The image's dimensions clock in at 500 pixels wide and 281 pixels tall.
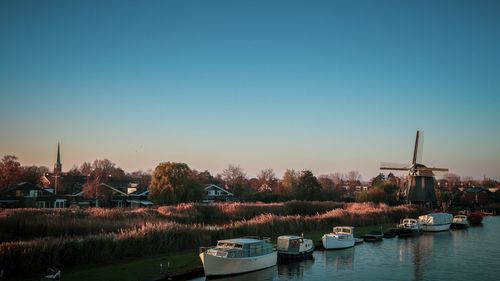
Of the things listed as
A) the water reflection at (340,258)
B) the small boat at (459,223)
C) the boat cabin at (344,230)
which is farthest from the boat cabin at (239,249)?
the small boat at (459,223)

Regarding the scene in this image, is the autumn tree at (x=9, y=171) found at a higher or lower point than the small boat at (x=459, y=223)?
higher

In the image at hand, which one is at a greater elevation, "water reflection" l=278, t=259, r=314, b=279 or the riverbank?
the riverbank

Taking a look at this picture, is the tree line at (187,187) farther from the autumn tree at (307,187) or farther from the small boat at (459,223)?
the small boat at (459,223)

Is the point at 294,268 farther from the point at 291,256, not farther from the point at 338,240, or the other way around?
the point at 338,240

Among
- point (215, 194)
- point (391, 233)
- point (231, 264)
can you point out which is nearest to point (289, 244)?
point (231, 264)

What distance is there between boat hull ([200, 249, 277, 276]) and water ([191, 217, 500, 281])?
1.67 ft

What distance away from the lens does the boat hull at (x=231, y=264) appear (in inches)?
1324

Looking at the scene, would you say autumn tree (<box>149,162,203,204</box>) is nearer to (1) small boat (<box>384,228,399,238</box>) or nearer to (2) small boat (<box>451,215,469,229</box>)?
(1) small boat (<box>384,228,399,238</box>)

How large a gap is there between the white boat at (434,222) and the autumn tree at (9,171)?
99.4 m

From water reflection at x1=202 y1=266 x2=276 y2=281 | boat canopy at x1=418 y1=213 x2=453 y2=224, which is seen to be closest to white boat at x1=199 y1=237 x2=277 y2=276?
water reflection at x1=202 y1=266 x2=276 y2=281

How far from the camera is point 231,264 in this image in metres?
35.2

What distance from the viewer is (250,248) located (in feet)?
121

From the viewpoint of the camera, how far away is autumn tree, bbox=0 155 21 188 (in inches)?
4562

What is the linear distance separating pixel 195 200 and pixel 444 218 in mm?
47082
